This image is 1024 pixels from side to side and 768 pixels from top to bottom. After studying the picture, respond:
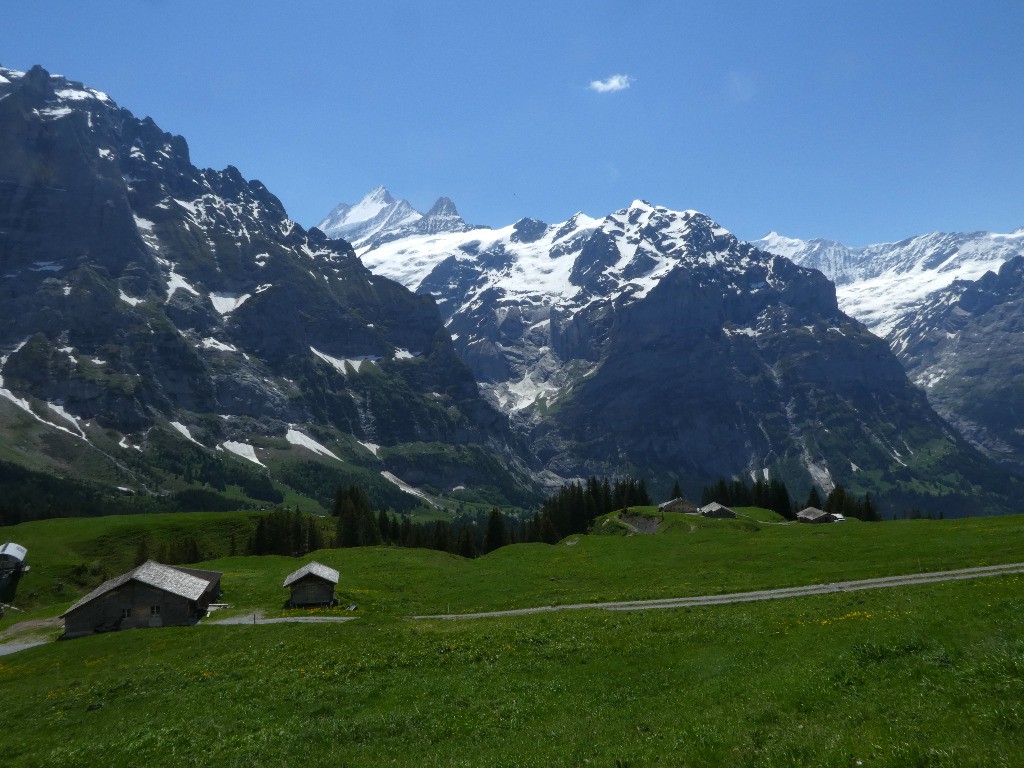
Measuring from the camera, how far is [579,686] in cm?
2631

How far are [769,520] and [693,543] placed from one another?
54.1 metres

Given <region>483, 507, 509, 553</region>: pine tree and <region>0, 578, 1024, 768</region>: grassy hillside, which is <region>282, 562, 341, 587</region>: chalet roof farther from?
<region>483, 507, 509, 553</region>: pine tree

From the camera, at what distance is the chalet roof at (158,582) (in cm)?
6088

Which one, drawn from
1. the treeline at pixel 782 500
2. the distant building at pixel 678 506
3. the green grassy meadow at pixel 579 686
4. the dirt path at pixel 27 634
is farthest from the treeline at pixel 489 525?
the green grassy meadow at pixel 579 686

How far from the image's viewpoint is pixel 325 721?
25.0m

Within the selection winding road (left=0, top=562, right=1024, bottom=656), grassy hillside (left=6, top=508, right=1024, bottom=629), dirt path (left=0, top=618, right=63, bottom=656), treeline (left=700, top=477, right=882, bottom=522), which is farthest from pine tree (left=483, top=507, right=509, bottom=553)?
winding road (left=0, top=562, right=1024, bottom=656)

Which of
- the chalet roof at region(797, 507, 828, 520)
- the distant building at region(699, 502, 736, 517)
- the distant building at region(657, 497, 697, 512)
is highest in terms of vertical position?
the distant building at region(657, 497, 697, 512)

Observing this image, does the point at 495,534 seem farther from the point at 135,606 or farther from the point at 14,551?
the point at 135,606

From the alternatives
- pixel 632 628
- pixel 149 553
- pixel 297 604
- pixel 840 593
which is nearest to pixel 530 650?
pixel 632 628

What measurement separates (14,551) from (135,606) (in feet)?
230

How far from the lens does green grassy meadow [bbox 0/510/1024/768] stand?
16906 millimetres

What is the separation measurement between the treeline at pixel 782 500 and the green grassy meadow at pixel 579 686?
101004mm

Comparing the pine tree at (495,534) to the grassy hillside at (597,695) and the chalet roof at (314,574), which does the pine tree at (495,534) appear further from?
the grassy hillside at (597,695)

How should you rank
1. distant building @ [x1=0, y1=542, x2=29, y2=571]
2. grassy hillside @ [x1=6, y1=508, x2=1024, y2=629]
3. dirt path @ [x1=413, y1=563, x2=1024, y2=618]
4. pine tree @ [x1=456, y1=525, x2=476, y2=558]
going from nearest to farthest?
1. dirt path @ [x1=413, y1=563, x2=1024, y2=618]
2. grassy hillside @ [x1=6, y1=508, x2=1024, y2=629]
3. distant building @ [x1=0, y1=542, x2=29, y2=571]
4. pine tree @ [x1=456, y1=525, x2=476, y2=558]
